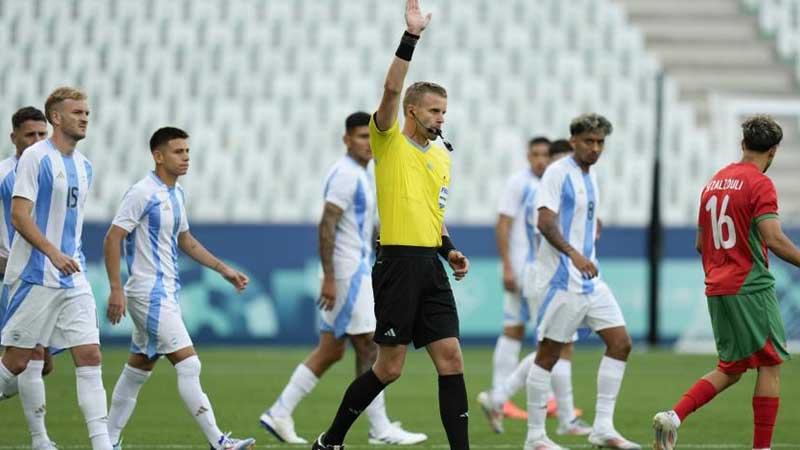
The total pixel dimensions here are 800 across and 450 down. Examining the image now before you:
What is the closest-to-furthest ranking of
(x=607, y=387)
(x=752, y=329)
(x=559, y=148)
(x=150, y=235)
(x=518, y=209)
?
(x=752, y=329)
(x=150, y=235)
(x=607, y=387)
(x=559, y=148)
(x=518, y=209)

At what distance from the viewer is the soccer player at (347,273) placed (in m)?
9.80

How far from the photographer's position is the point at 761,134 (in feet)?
25.4

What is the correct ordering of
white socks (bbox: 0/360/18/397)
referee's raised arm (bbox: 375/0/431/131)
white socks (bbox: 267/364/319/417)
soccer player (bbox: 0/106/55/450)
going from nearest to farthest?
referee's raised arm (bbox: 375/0/431/131)
white socks (bbox: 0/360/18/397)
soccer player (bbox: 0/106/55/450)
white socks (bbox: 267/364/319/417)

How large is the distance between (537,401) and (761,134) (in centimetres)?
241

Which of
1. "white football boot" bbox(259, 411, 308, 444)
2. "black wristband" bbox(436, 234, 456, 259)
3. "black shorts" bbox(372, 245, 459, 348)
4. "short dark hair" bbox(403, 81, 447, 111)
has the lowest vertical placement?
"white football boot" bbox(259, 411, 308, 444)

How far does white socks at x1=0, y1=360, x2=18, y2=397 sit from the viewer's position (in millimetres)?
7952

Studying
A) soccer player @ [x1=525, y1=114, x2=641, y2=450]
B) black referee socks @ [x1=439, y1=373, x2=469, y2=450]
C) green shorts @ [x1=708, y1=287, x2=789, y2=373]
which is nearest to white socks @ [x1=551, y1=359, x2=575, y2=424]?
soccer player @ [x1=525, y1=114, x2=641, y2=450]

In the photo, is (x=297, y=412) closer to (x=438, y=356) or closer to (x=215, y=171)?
(x=438, y=356)

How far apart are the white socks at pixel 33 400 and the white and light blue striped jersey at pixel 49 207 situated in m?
0.66

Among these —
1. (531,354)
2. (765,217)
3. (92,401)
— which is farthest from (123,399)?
(531,354)

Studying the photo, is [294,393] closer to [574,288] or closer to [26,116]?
[574,288]

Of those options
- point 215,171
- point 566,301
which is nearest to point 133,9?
point 215,171

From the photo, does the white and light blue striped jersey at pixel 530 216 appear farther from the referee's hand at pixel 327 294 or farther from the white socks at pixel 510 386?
the referee's hand at pixel 327 294

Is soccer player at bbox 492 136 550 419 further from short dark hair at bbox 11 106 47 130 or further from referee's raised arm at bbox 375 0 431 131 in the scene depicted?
referee's raised arm at bbox 375 0 431 131
